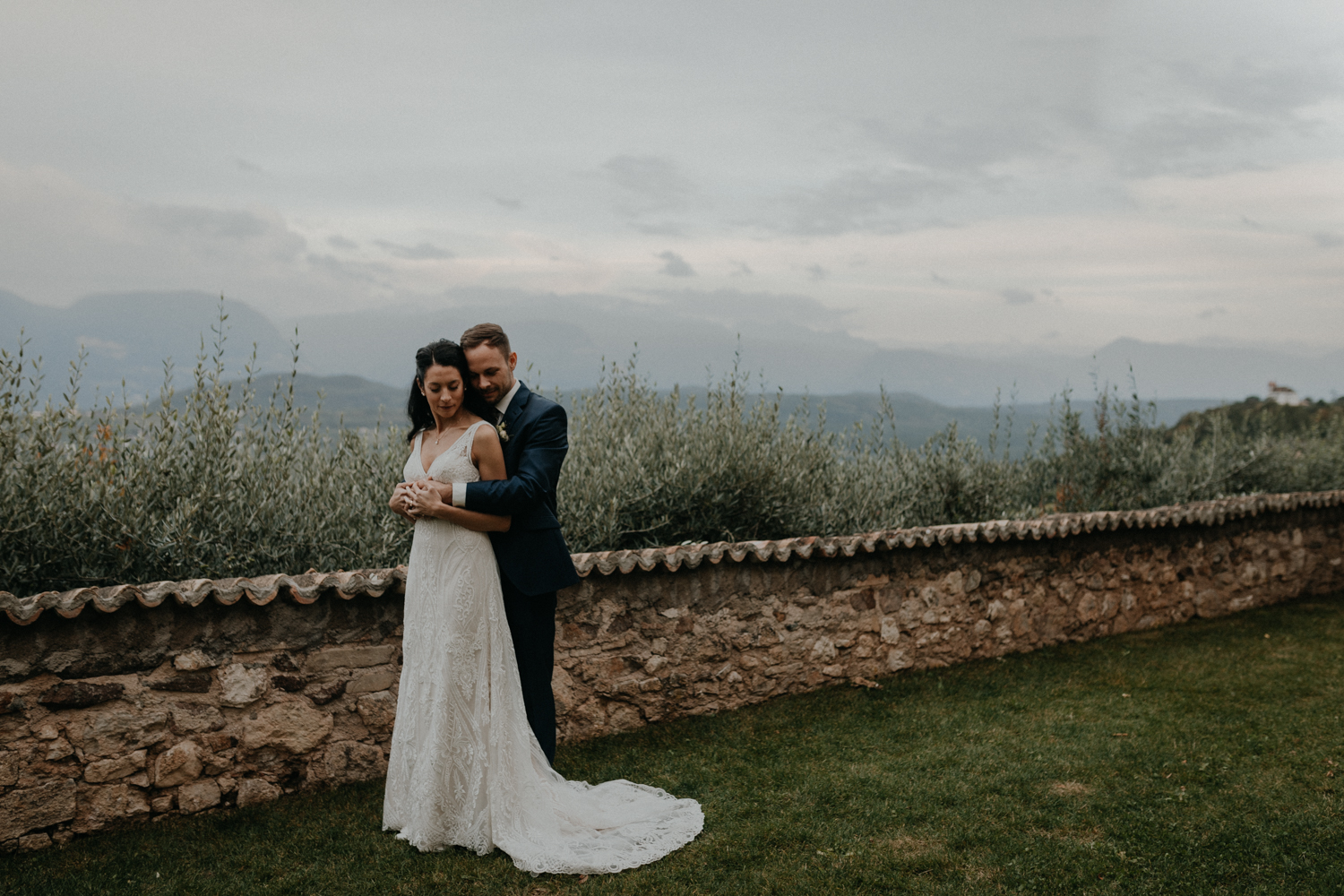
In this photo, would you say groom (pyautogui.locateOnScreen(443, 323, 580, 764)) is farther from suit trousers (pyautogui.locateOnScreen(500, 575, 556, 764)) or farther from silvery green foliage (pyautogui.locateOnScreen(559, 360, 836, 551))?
silvery green foliage (pyautogui.locateOnScreen(559, 360, 836, 551))

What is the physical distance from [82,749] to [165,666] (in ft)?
1.60

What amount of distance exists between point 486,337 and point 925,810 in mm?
3355

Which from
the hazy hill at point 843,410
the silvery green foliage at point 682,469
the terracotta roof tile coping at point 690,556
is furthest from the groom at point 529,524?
the hazy hill at point 843,410

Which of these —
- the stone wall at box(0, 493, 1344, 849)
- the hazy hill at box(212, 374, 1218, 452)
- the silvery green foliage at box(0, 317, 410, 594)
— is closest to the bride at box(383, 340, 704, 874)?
the stone wall at box(0, 493, 1344, 849)

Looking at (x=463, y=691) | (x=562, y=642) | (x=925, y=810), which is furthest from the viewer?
(x=562, y=642)

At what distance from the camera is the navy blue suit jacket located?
3742 mm

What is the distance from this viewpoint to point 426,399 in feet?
12.5

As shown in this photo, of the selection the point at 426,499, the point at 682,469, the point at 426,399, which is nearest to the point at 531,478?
the point at 426,499

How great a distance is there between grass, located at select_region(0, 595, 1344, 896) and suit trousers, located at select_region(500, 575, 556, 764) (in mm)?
631

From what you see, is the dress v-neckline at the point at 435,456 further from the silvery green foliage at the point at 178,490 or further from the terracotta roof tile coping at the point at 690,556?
the silvery green foliage at the point at 178,490

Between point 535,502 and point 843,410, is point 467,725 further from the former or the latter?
point 843,410

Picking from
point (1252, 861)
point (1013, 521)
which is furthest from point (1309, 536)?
point (1252, 861)

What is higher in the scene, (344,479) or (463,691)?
(344,479)

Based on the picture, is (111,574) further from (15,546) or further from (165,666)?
(165,666)
